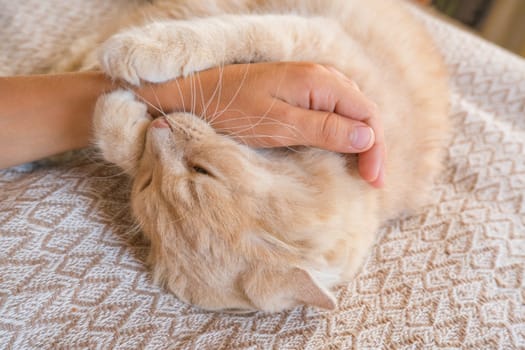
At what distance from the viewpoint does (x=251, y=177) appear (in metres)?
1.16

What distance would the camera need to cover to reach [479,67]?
212 centimetres

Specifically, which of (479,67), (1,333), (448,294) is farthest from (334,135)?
(479,67)

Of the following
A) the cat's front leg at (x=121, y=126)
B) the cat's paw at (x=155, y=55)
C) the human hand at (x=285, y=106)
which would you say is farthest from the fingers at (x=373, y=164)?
the cat's front leg at (x=121, y=126)

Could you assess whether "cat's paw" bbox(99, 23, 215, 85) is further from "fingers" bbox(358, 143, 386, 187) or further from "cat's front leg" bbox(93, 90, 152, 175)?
"fingers" bbox(358, 143, 386, 187)

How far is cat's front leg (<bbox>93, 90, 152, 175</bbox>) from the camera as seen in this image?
1.26 meters

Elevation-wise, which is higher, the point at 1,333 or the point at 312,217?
the point at 312,217

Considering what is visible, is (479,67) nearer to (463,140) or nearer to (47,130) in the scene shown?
(463,140)

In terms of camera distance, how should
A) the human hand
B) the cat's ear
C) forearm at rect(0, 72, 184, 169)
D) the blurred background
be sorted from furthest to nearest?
1. the blurred background
2. forearm at rect(0, 72, 184, 169)
3. the human hand
4. the cat's ear

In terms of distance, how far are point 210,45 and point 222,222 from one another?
602mm

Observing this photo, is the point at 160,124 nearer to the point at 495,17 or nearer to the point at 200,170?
the point at 200,170

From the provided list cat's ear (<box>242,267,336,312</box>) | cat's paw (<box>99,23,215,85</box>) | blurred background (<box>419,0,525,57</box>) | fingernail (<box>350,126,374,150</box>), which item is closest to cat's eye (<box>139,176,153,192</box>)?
cat's paw (<box>99,23,215,85</box>)

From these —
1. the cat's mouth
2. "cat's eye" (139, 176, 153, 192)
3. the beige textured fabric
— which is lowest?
the beige textured fabric

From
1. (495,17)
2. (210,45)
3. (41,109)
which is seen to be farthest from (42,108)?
(495,17)

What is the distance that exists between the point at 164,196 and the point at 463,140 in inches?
55.6
